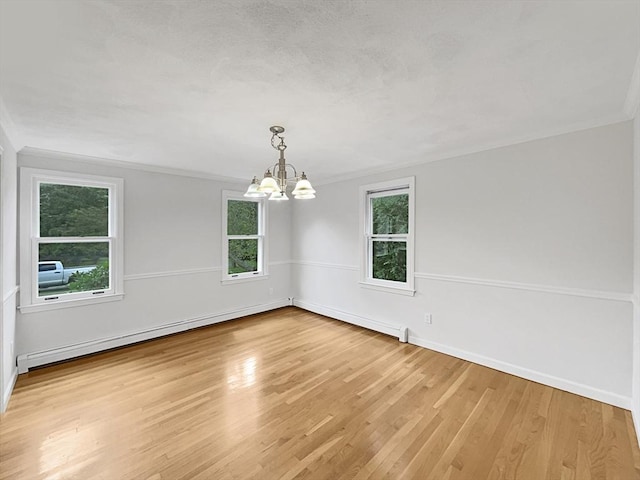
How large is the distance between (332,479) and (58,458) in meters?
1.84

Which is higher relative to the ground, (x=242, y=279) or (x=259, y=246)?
(x=259, y=246)

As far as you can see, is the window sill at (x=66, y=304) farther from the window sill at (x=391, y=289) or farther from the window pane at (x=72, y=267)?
the window sill at (x=391, y=289)

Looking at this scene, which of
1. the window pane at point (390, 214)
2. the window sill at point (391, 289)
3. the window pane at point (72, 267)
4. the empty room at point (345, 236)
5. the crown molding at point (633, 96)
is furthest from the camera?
the window pane at point (390, 214)

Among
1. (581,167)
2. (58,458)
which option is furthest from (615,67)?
(58,458)

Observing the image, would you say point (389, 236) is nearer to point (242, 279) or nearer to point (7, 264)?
point (242, 279)

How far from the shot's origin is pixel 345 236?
4.84m

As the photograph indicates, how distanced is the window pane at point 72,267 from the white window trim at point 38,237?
0.25 ft

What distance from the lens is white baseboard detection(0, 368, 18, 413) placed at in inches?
95.2

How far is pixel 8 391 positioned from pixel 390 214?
462 centimetres

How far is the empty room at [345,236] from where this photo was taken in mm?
1503

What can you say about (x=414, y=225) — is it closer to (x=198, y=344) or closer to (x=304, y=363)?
(x=304, y=363)

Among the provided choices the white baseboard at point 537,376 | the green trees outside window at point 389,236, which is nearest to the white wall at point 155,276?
the green trees outside window at point 389,236

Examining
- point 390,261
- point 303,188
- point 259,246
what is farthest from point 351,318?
point 303,188

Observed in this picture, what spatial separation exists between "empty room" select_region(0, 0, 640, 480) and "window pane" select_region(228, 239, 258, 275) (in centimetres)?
36
